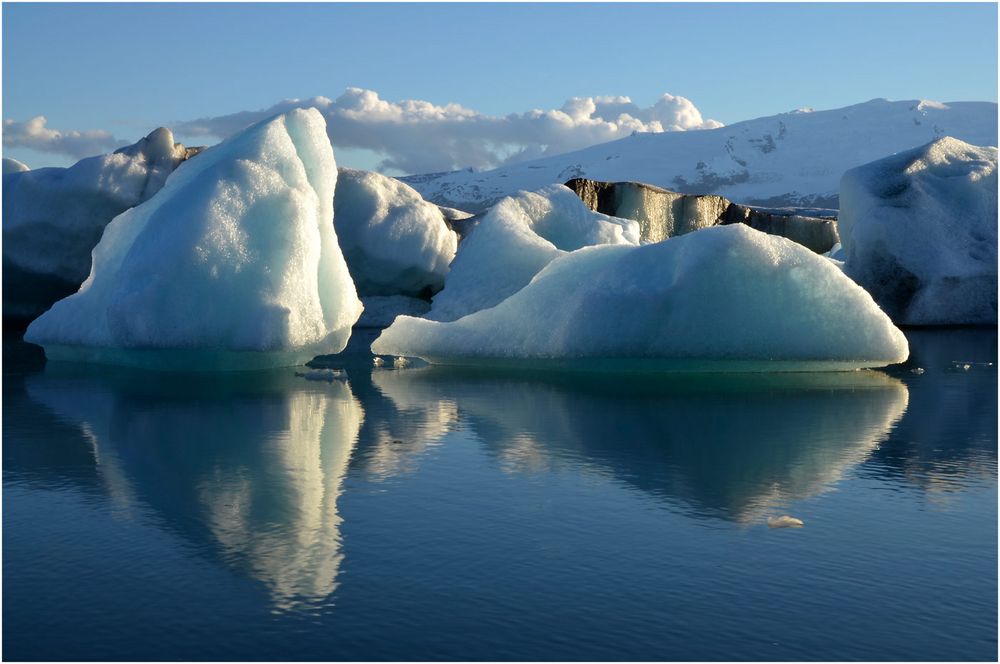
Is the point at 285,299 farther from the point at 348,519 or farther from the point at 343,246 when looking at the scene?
the point at 343,246

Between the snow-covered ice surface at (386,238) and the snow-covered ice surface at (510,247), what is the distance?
2.27 meters

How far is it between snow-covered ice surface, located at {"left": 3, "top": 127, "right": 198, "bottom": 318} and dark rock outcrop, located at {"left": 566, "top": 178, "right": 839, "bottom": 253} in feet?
27.1

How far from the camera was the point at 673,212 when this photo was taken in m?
25.8

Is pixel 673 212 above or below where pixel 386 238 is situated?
above

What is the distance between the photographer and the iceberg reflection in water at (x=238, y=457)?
13.0 feet

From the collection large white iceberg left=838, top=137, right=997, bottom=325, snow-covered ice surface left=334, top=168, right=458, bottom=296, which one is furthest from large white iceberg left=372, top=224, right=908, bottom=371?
large white iceberg left=838, top=137, right=997, bottom=325

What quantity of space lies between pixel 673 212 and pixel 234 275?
17.0 meters

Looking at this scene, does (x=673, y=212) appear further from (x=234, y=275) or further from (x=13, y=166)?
(x=234, y=275)

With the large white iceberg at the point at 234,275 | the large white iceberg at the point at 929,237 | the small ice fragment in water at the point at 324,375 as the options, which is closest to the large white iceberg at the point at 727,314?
the small ice fragment in water at the point at 324,375

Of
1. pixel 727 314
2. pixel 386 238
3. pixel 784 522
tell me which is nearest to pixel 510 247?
pixel 386 238

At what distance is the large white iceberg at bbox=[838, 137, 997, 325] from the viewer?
18.3 metres

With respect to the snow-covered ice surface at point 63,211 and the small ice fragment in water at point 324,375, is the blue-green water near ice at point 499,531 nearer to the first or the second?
the small ice fragment in water at point 324,375

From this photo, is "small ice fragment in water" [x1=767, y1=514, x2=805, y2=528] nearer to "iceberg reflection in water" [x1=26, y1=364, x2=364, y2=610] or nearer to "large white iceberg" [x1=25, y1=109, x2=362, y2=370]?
"iceberg reflection in water" [x1=26, y1=364, x2=364, y2=610]

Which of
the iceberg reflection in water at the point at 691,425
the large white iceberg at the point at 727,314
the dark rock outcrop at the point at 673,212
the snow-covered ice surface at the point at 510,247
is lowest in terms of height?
the iceberg reflection in water at the point at 691,425
